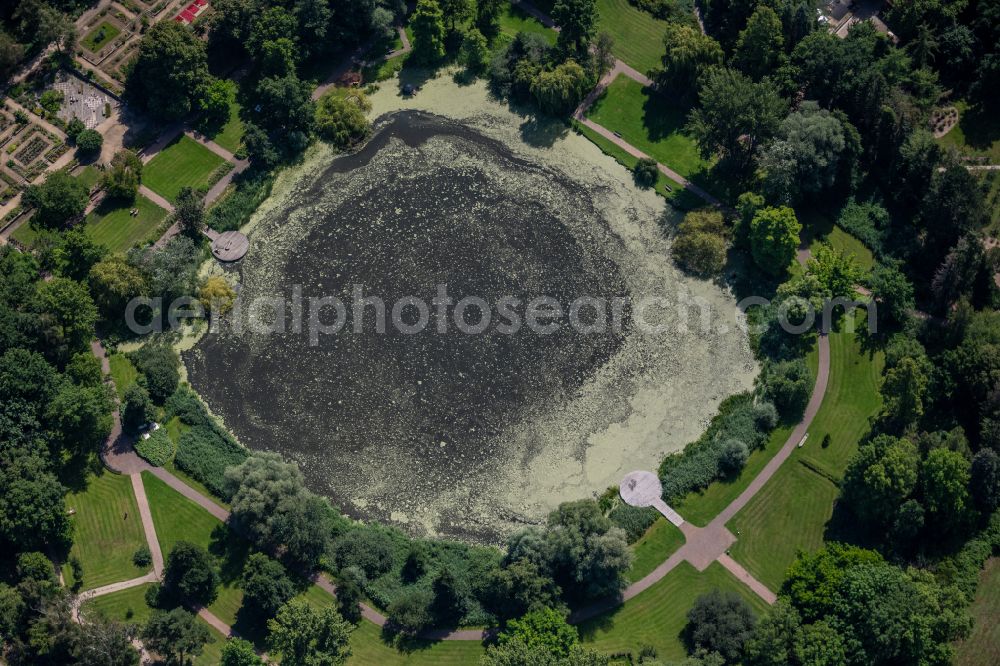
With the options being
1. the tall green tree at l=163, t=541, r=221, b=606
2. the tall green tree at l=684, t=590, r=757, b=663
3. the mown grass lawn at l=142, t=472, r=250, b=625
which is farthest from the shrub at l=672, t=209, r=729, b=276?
the tall green tree at l=163, t=541, r=221, b=606

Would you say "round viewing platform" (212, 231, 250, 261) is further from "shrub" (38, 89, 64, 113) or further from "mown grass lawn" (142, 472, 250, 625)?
"shrub" (38, 89, 64, 113)

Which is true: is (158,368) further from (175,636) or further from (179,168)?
(175,636)

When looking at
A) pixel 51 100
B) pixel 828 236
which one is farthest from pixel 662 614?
pixel 51 100

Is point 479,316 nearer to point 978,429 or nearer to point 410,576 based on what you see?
point 410,576

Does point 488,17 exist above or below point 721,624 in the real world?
above

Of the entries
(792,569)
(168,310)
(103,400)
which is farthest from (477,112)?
(792,569)

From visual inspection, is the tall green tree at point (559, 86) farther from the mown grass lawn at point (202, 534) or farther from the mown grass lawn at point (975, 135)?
the mown grass lawn at point (202, 534)
